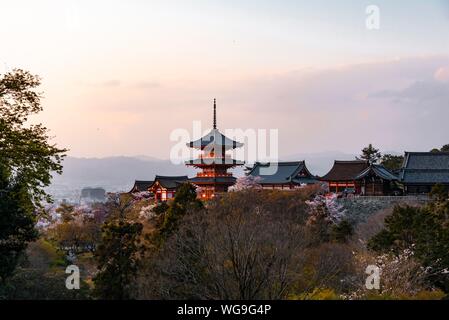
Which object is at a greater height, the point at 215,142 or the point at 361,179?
the point at 215,142

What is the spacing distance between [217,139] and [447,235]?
30.8m

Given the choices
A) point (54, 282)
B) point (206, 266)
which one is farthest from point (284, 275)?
point (54, 282)

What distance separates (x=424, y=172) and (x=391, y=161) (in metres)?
14.9

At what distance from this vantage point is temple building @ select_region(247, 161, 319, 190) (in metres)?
47.1

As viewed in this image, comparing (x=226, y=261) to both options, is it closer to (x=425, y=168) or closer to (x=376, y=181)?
(x=376, y=181)

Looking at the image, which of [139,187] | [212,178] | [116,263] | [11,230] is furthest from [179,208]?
[139,187]

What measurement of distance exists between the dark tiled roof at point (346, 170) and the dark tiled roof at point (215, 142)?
932 centimetres

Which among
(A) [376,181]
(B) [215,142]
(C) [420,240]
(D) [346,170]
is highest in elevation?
(B) [215,142]

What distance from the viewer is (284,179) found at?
4738cm

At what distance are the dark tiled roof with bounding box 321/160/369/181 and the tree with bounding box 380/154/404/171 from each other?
425 inches

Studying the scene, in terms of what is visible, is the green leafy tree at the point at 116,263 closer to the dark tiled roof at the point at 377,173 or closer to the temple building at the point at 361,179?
the dark tiled roof at the point at 377,173

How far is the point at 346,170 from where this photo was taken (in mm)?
44562

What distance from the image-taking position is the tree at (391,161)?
180ft
